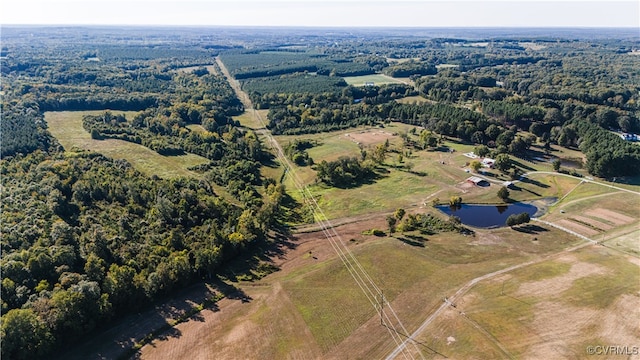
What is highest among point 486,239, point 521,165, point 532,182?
point 521,165

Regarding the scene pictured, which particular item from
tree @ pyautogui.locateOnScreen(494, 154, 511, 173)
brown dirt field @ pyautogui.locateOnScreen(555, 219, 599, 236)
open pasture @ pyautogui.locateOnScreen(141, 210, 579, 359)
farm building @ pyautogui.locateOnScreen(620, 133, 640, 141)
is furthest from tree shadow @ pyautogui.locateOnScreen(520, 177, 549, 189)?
farm building @ pyautogui.locateOnScreen(620, 133, 640, 141)

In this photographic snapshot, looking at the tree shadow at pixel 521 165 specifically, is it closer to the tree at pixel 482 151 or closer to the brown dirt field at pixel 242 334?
the tree at pixel 482 151

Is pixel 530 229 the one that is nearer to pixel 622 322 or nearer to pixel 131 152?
pixel 622 322

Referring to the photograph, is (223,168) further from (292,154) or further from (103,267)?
(103,267)

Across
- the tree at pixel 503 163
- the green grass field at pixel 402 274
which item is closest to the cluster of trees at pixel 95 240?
the green grass field at pixel 402 274

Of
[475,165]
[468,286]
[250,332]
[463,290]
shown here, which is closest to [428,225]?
[468,286]

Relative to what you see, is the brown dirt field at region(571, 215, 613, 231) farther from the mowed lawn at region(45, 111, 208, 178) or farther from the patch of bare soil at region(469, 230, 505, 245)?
the mowed lawn at region(45, 111, 208, 178)
